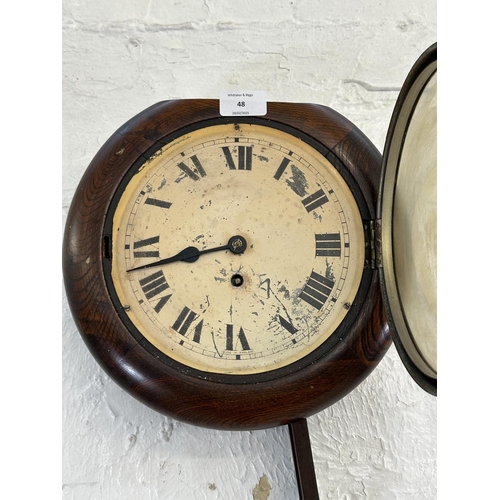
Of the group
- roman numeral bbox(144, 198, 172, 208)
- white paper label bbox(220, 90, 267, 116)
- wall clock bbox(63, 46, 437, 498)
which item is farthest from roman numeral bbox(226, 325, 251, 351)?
white paper label bbox(220, 90, 267, 116)

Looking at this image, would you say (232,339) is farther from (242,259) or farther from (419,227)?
(419,227)

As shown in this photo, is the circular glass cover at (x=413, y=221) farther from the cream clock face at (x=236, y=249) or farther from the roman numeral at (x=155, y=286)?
the roman numeral at (x=155, y=286)

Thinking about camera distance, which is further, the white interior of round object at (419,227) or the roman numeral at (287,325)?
the roman numeral at (287,325)

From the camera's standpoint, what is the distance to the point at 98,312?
998mm

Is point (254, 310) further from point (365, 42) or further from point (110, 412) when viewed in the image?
point (365, 42)

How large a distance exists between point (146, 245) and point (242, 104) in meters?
0.28

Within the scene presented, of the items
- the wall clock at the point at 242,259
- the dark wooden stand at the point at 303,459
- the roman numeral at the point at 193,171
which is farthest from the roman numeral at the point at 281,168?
the dark wooden stand at the point at 303,459

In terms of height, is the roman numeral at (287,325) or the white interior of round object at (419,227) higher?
the white interior of round object at (419,227)

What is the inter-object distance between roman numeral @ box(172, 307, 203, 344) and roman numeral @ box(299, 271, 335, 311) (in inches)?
6.6

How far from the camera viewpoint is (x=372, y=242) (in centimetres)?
103

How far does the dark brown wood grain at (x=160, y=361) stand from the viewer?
99cm

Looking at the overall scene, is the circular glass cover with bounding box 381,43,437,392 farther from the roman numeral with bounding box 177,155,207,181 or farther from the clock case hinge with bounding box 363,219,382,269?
the roman numeral with bounding box 177,155,207,181

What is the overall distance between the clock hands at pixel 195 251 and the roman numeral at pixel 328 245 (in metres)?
0.12

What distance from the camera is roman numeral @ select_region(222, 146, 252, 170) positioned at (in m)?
1.06
